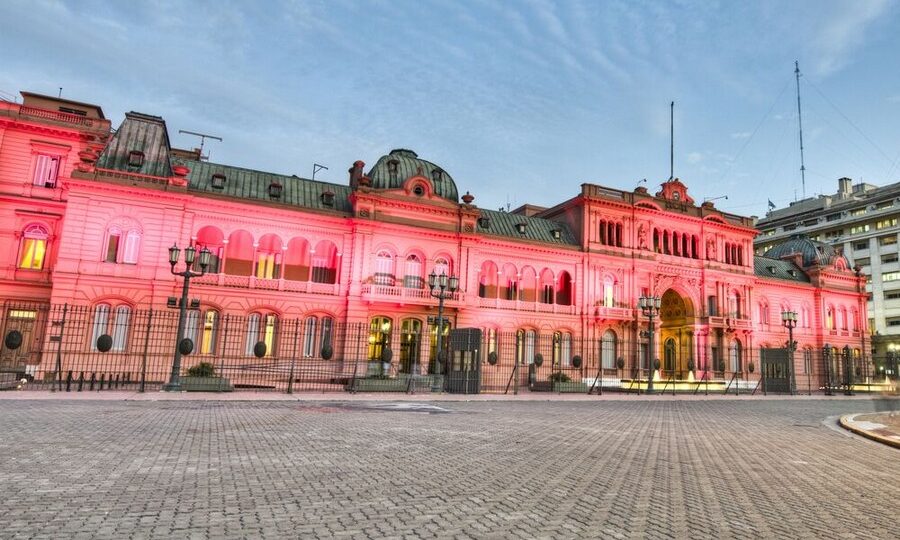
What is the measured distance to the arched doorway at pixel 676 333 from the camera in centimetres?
4653

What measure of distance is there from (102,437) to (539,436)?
8086mm

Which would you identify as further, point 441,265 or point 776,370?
point 441,265

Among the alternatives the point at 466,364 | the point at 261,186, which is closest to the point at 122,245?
the point at 261,186

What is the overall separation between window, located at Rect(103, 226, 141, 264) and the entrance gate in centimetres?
3821

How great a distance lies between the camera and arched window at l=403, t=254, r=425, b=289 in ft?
121

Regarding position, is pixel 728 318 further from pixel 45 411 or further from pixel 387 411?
pixel 45 411

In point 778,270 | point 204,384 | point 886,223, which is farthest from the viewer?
point 886,223

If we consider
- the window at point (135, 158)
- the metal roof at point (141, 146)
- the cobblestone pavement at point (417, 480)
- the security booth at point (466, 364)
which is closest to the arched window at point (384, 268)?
the security booth at point (466, 364)

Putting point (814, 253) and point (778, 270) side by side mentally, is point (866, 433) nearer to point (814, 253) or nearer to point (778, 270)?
point (778, 270)

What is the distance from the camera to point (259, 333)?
3247 centimetres

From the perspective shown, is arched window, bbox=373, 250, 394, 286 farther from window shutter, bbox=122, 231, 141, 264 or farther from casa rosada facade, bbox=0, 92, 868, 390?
window shutter, bbox=122, 231, 141, 264

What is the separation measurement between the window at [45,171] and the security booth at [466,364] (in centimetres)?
2617

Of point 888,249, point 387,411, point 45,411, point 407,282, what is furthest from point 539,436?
point 888,249

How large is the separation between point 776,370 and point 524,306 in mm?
16923
